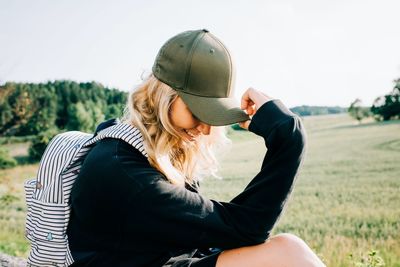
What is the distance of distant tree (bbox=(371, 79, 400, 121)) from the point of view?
38.6m

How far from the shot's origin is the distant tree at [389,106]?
38.6m

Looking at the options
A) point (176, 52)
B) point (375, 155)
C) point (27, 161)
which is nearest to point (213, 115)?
point (176, 52)

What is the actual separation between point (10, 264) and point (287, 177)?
249cm

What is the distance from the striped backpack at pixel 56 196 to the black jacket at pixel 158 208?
0.16ft

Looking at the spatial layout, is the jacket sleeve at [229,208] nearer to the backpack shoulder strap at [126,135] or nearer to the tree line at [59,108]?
the backpack shoulder strap at [126,135]

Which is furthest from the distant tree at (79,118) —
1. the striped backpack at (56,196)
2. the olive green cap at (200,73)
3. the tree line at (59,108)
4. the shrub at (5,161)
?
the olive green cap at (200,73)

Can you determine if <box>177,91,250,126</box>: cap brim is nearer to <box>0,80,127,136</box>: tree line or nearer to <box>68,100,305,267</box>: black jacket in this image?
<box>68,100,305,267</box>: black jacket

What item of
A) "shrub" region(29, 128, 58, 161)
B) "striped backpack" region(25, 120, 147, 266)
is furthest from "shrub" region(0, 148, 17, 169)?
"striped backpack" region(25, 120, 147, 266)

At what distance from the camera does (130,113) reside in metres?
2.21

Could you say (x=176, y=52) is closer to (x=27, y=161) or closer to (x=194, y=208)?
(x=194, y=208)

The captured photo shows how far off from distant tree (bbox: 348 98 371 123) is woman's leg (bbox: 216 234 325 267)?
144ft

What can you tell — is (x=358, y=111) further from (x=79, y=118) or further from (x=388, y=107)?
(x=79, y=118)

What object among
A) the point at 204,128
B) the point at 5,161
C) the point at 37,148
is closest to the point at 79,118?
the point at 37,148

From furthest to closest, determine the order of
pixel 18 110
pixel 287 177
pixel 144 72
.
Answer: pixel 18 110, pixel 144 72, pixel 287 177
